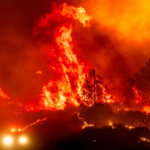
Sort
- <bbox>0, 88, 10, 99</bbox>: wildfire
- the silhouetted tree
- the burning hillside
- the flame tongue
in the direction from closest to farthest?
the silhouetted tree → the burning hillside → the flame tongue → <bbox>0, 88, 10, 99</bbox>: wildfire

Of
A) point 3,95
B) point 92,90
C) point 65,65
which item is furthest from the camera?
point 65,65

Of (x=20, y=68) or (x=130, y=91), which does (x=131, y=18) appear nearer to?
(x=130, y=91)

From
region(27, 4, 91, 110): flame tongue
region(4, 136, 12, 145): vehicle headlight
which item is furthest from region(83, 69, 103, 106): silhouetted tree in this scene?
region(4, 136, 12, 145): vehicle headlight

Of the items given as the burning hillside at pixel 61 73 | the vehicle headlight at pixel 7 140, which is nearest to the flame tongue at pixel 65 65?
the burning hillside at pixel 61 73

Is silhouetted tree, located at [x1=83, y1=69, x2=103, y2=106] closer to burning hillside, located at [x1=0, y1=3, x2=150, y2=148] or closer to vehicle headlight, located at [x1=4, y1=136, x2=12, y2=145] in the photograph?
burning hillside, located at [x1=0, y1=3, x2=150, y2=148]

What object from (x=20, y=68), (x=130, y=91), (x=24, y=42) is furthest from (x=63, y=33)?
(x=130, y=91)

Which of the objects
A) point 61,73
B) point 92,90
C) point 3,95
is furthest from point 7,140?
point 61,73

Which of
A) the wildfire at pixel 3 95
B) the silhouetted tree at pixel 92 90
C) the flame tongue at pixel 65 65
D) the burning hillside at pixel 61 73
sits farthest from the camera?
the wildfire at pixel 3 95

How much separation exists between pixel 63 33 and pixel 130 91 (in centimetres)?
1837

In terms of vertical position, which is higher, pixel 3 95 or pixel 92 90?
pixel 3 95

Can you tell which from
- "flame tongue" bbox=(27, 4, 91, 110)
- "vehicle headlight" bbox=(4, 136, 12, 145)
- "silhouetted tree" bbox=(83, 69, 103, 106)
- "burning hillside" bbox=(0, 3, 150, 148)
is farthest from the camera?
"flame tongue" bbox=(27, 4, 91, 110)

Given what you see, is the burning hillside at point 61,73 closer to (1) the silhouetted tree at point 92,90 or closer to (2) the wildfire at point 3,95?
(2) the wildfire at point 3,95

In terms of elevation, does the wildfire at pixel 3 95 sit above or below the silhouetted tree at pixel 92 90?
above

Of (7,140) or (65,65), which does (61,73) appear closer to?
(65,65)
